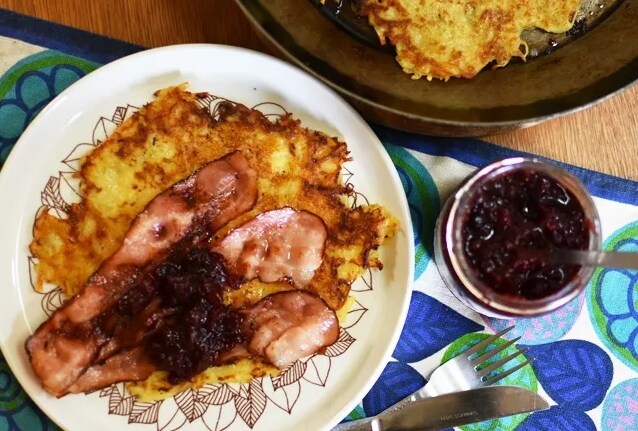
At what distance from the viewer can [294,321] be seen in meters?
1.82

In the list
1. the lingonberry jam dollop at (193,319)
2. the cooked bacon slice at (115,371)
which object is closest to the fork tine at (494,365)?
the lingonberry jam dollop at (193,319)

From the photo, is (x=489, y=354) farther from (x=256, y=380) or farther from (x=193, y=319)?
(x=193, y=319)

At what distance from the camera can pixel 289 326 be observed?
1.82 meters

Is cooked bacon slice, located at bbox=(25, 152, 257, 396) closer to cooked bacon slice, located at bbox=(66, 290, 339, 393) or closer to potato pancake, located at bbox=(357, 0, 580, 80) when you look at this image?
cooked bacon slice, located at bbox=(66, 290, 339, 393)

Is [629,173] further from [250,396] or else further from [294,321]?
[250,396]

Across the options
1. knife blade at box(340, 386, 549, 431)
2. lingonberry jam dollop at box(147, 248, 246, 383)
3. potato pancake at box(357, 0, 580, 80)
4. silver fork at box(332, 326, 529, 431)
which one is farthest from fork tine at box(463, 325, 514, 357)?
potato pancake at box(357, 0, 580, 80)

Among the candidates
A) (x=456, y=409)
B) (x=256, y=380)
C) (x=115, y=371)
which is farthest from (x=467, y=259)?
(x=115, y=371)

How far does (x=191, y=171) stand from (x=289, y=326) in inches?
20.9

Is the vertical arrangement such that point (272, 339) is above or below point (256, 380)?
above

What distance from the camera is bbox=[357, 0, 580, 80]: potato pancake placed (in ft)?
6.32

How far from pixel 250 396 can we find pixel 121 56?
1.08 meters

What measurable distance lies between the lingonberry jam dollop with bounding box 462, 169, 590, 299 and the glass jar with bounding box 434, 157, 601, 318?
0.01 metres

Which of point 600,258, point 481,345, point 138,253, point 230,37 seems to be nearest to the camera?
point 600,258

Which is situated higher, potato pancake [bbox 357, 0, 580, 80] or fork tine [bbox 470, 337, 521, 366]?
potato pancake [bbox 357, 0, 580, 80]
